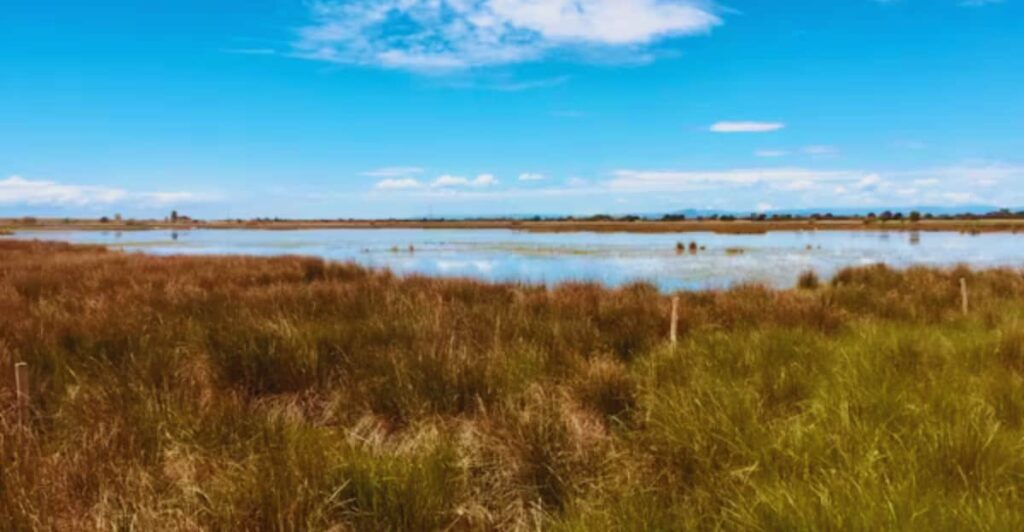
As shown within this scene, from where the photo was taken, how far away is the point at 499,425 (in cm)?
545

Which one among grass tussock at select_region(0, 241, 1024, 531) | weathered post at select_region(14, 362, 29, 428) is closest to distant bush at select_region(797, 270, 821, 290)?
grass tussock at select_region(0, 241, 1024, 531)

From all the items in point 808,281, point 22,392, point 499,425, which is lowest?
point 808,281

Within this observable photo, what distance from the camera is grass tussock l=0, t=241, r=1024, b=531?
3.79 metres

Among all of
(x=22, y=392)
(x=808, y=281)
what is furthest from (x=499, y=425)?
(x=808, y=281)

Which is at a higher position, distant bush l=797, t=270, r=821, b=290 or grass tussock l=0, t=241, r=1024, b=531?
grass tussock l=0, t=241, r=1024, b=531

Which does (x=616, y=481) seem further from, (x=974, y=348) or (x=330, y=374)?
(x=974, y=348)

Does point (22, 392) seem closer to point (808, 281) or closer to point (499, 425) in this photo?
point (499, 425)

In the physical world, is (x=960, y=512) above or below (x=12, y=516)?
above

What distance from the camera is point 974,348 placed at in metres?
7.93

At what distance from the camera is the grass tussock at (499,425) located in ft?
12.5

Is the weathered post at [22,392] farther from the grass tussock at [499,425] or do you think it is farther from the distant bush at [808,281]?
the distant bush at [808,281]

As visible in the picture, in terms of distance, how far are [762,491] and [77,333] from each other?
27.7ft

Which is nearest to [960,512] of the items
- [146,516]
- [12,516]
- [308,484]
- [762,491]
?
[762,491]

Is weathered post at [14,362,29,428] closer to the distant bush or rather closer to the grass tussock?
the grass tussock
